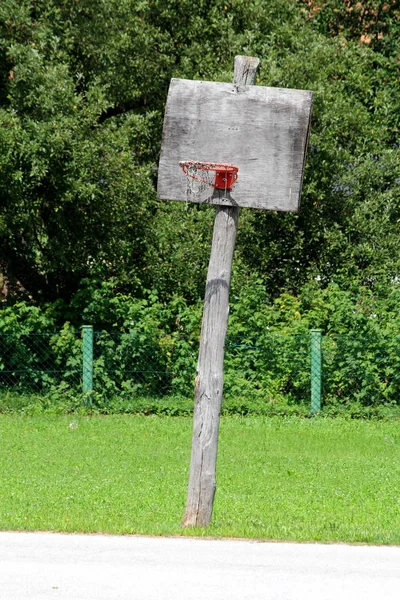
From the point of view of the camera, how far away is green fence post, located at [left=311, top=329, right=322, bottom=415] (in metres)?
17.7

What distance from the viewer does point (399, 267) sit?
66.9 feet

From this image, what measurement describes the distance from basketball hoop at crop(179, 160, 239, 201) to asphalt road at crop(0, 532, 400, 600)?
2803mm

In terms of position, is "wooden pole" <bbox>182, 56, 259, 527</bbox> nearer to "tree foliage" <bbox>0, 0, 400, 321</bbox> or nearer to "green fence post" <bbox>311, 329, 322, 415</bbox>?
"tree foliage" <bbox>0, 0, 400, 321</bbox>

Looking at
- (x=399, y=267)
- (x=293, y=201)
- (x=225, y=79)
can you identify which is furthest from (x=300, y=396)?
(x=293, y=201)

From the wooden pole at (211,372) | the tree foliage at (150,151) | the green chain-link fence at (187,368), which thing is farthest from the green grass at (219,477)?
the tree foliage at (150,151)

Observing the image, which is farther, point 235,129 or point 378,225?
point 378,225

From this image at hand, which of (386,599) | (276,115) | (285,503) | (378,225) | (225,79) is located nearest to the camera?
(386,599)

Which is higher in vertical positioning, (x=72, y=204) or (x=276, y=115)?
(x=276, y=115)

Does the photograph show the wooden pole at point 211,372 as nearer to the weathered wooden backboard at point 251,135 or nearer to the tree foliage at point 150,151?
the weathered wooden backboard at point 251,135

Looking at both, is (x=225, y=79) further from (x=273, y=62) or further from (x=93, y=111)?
(x=93, y=111)

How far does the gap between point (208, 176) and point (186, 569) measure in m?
3.34

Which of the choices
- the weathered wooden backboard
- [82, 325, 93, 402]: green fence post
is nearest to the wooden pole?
the weathered wooden backboard

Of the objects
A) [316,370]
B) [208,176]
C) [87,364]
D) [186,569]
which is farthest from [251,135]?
[87,364]

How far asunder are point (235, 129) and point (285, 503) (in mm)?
3723
